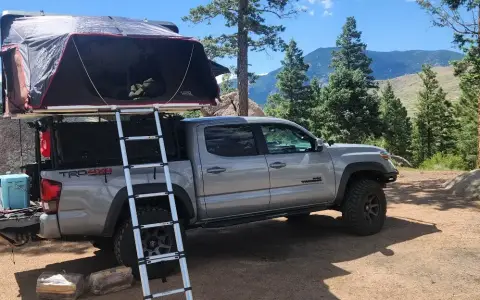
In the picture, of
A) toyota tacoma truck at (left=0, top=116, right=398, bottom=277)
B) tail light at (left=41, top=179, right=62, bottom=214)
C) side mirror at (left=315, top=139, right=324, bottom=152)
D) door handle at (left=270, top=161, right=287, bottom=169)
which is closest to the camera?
tail light at (left=41, top=179, right=62, bottom=214)

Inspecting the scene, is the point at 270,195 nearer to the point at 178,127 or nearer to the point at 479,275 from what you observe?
the point at 178,127

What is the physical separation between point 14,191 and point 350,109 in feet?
103

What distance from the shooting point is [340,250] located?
20.9 ft

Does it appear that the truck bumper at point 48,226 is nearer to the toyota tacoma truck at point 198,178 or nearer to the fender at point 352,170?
the toyota tacoma truck at point 198,178

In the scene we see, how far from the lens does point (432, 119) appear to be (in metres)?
52.9

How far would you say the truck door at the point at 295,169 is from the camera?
6371mm

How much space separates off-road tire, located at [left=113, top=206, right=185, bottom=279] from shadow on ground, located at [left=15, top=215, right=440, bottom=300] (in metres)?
0.32

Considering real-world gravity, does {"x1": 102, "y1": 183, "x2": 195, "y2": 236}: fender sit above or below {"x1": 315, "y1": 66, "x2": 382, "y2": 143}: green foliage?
below

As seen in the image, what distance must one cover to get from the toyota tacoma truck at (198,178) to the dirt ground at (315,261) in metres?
0.53

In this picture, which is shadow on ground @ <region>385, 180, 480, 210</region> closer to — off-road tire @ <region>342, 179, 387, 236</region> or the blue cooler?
off-road tire @ <region>342, 179, 387, 236</region>

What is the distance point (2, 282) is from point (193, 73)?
12.0ft

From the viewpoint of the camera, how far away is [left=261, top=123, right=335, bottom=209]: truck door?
637cm

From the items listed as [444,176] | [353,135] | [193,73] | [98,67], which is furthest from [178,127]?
[353,135]

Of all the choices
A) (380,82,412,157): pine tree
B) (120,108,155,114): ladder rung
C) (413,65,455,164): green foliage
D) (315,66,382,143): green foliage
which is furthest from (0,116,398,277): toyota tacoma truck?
(380,82,412,157): pine tree
